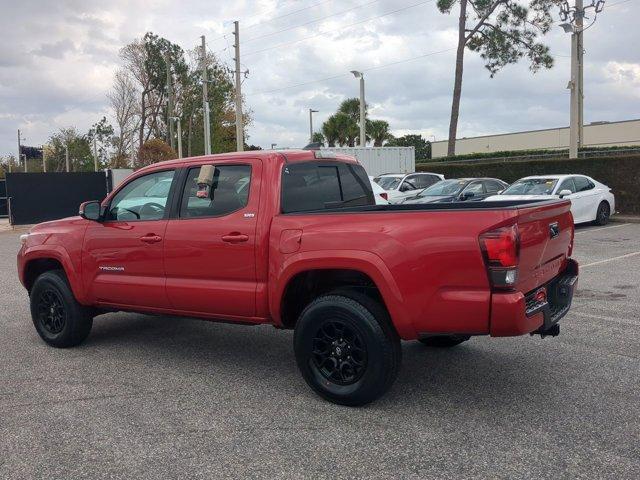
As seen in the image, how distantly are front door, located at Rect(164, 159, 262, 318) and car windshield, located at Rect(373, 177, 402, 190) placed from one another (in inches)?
613

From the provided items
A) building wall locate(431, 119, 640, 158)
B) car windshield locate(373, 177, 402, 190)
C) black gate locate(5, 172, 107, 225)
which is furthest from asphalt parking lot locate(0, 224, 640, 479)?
building wall locate(431, 119, 640, 158)

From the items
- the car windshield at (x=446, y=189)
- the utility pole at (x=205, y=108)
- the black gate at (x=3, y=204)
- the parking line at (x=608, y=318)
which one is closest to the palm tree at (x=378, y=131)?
the utility pole at (x=205, y=108)

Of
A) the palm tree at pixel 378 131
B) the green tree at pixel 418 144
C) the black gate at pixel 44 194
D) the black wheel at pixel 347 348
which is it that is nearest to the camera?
the black wheel at pixel 347 348

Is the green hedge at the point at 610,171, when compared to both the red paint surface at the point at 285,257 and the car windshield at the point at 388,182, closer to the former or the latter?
the car windshield at the point at 388,182

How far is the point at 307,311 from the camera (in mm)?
4422

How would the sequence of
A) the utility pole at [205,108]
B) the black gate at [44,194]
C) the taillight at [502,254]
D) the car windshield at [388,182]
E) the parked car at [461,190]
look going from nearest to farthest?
the taillight at [502,254] < the parked car at [461,190] < the car windshield at [388,182] < the black gate at [44,194] < the utility pole at [205,108]

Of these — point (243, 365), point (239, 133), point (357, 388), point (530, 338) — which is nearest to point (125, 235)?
point (243, 365)

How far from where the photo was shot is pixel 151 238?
525 cm

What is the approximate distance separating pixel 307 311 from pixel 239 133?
27.4 m

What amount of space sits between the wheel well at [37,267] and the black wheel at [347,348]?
10.2 feet

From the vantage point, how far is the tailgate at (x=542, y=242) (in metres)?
3.84

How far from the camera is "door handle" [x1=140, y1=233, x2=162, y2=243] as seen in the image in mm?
5207

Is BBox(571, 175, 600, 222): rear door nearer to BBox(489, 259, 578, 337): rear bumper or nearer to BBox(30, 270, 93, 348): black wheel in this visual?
BBox(489, 259, 578, 337): rear bumper

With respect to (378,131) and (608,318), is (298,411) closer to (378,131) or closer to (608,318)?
(608,318)
